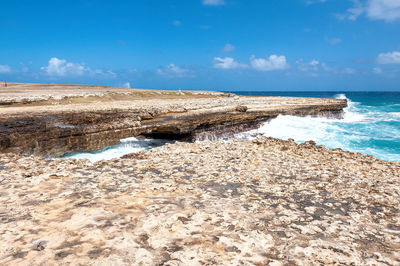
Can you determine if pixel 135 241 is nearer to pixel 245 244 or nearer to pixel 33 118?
pixel 245 244

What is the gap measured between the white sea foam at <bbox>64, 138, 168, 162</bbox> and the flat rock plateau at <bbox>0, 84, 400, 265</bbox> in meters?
4.04

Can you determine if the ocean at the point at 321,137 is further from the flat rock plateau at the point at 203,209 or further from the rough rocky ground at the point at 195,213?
the rough rocky ground at the point at 195,213

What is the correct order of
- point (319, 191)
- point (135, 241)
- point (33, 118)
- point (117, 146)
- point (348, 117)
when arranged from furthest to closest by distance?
point (348, 117) → point (117, 146) → point (33, 118) → point (319, 191) → point (135, 241)

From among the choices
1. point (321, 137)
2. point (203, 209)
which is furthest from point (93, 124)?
point (321, 137)

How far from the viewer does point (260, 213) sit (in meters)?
3.49

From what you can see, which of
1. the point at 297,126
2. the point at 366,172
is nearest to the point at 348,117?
the point at 297,126

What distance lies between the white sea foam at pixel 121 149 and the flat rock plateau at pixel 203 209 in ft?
13.3

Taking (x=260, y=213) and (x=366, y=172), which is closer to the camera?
(x=260, y=213)

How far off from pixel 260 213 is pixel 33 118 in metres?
11.1

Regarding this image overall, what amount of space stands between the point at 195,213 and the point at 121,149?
9.40 m

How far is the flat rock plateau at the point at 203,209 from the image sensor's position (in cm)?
245

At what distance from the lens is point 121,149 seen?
39.5ft

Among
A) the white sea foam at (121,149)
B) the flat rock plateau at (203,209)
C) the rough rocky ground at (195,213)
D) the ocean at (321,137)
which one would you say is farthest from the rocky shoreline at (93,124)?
the rough rocky ground at (195,213)

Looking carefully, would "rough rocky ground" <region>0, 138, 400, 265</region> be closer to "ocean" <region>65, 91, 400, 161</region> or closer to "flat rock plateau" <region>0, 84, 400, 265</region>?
"flat rock plateau" <region>0, 84, 400, 265</region>
